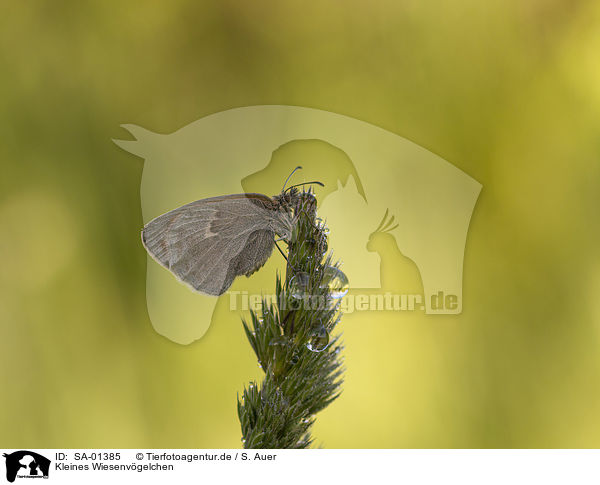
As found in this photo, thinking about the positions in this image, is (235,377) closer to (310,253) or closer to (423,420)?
(423,420)

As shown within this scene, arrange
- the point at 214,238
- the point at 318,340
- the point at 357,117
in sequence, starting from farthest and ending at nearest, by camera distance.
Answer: the point at 357,117 < the point at 214,238 < the point at 318,340

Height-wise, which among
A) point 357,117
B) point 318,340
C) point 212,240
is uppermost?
point 357,117
